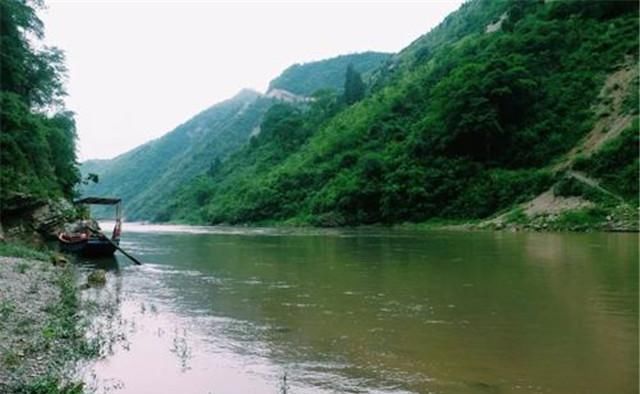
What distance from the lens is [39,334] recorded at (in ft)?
42.9

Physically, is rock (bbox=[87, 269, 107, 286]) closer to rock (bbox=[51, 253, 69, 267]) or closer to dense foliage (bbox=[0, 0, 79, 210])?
rock (bbox=[51, 253, 69, 267])

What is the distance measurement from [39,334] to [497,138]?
72.1 metres

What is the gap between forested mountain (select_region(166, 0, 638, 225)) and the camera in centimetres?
6606

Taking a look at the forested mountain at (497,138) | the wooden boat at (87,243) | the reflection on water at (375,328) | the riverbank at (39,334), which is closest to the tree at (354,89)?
the forested mountain at (497,138)

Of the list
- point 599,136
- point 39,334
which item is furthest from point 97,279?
point 599,136

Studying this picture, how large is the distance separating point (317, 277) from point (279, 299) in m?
5.73

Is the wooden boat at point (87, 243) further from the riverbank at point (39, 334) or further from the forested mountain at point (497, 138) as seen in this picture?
the forested mountain at point (497, 138)

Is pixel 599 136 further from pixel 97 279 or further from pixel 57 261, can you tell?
pixel 97 279

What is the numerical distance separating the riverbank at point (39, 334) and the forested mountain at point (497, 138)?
47.3 meters

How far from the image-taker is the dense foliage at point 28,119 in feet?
120

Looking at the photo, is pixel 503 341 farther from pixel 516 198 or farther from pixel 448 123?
pixel 448 123

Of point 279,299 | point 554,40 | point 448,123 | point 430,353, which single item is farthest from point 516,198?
point 430,353

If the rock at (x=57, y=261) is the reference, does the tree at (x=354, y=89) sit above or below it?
above

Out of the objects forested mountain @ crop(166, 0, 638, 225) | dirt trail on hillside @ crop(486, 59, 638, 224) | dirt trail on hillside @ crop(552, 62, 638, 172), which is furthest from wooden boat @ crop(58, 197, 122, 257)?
dirt trail on hillside @ crop(552, 62, 638, 172)
